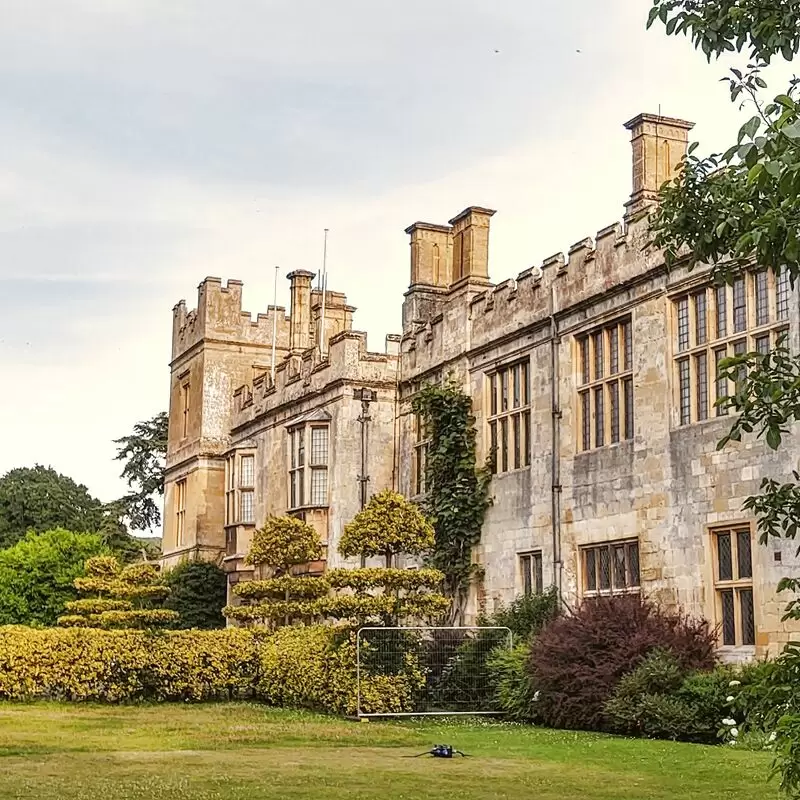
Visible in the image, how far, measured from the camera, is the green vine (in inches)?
840

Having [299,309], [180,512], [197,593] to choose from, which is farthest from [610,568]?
[180,512]

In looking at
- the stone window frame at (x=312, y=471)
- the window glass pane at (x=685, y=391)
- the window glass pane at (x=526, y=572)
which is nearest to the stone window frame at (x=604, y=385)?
the window glass pane at (x=685, y=391)

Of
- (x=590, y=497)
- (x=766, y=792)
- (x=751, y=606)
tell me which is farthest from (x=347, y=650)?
(x=766, y=792)

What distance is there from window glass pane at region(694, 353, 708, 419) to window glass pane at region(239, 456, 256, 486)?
15411mm

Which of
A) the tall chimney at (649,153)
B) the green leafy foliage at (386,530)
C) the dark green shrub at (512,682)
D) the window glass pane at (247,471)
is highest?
the tall chimney at (649,153)

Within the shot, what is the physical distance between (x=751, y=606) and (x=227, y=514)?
17.9 metres

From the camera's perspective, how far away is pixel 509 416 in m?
20.9

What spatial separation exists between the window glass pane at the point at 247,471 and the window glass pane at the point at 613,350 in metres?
13.4

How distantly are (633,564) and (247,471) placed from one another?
14.3 meters

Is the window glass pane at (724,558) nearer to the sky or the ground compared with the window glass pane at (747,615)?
nearer to the sky

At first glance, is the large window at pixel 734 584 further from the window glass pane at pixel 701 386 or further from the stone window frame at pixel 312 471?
the stone window frame at pixel 312 471

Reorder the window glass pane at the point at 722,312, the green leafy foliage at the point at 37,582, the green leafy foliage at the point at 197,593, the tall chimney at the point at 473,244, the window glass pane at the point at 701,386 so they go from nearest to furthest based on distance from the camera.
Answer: the window glass pane at the point at 722,312, the window glass pane at the point at 701,386, the tall chimney at the point at 473,244, the green leafy foliage at the point at 197,593, the green leafy foliage at the point at 37,582

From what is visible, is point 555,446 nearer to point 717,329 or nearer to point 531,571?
point 531,571

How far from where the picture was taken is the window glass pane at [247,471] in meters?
30.0
